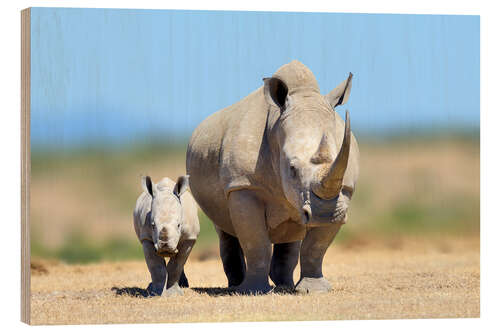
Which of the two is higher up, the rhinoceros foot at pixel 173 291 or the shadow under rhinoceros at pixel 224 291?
the rhinoceros foot at pixel 173 291

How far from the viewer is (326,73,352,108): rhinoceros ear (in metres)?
14.4

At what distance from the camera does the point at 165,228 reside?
13.7 m

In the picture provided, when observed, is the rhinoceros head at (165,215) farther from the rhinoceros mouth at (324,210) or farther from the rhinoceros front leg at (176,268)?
the rhinoceros mouth at (324,210)

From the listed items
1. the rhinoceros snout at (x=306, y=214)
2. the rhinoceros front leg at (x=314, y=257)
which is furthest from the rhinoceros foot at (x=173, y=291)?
the rhinoceros snout at (x=306, y=214)

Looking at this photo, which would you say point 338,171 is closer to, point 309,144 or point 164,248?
point 309,144

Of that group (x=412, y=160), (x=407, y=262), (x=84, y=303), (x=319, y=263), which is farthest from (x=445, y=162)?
(x=84, y=303)

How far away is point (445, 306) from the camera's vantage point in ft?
45.6

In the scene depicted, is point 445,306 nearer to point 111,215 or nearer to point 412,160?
point 412,160

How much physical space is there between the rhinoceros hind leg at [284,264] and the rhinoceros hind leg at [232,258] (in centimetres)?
45

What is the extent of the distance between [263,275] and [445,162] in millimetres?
4066

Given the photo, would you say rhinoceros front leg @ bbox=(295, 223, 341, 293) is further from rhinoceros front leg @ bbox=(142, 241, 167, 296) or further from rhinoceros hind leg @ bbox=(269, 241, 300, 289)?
rhinoceros front leg @ bbox=(142, 241, 167, 296)

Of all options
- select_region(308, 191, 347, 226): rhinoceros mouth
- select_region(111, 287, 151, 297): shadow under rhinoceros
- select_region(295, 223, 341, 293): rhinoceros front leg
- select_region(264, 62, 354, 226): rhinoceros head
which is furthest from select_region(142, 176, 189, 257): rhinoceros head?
select_region(308, 191, 347, 226): rhinoceros mouth

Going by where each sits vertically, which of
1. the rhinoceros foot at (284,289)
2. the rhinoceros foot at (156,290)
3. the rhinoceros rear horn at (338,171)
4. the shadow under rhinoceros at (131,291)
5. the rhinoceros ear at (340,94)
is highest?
the rhinoceros ear at (340,94)

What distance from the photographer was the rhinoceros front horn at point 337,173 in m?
12.0
